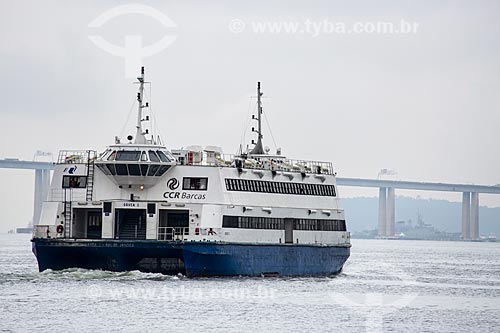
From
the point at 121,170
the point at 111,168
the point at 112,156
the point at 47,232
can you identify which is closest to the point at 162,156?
the point at 121,170

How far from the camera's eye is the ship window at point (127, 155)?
60250mm

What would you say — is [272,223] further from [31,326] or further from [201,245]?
[31,326]

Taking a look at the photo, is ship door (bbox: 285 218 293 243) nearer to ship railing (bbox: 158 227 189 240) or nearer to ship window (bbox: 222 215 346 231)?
ship window (bbox: 222 215 346 231)

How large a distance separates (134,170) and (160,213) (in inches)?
108

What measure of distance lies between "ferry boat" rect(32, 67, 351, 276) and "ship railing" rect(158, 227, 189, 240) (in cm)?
5

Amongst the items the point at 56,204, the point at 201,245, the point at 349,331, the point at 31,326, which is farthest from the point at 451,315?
the point at 56,204

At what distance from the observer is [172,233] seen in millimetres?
60188

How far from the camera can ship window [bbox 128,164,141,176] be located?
60.0m

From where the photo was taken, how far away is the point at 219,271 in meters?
60.3

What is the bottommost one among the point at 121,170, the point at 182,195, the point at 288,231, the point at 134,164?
the point at 288,231

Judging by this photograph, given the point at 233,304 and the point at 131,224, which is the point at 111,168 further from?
the point at 233,304

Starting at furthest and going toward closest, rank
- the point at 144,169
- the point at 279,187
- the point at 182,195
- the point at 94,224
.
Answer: the point at 279,187 → the point at 94,224 → the point at 182,195 → the point at 144,169

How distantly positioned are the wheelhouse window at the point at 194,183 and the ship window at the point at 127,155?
269 cm

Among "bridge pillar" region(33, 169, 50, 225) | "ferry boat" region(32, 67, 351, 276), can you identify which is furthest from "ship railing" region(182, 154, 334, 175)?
"bridge pillar" region(33, 169, 50, 225)
